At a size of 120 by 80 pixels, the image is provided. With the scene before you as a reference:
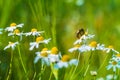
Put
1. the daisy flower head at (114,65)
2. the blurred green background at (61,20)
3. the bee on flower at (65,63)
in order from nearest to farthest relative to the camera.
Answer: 1. the bee on flower at (65,63)
2. the daisy flower head at (114,65)
3. the blurred green background at (61,20)

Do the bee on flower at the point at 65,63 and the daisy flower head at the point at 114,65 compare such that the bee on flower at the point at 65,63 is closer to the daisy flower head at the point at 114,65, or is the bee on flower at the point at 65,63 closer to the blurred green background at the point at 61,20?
the daisy flower head at the point at 114,65

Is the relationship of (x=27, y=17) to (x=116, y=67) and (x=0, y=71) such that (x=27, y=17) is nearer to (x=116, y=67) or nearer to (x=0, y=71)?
(x=0, y=71)

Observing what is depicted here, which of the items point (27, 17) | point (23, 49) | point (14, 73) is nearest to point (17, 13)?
point (27, 17)

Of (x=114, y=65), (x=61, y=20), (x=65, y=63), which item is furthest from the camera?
(x=61, y=20)

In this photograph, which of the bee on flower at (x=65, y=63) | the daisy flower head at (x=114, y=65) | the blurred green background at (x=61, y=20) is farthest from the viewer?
the blurred green background at (x=61, y=20)

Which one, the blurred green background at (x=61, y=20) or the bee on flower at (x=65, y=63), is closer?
the bee on flower at (x=65, y=63)

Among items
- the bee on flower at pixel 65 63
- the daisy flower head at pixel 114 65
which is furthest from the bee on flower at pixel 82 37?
A: the bee on flower at pixel 65 63

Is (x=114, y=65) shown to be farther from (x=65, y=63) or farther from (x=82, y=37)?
(x=65, y=63)

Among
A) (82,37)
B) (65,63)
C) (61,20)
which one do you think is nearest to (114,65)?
(82,37)

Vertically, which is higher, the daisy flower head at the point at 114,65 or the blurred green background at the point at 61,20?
the blurred green background at the point at 61,20
